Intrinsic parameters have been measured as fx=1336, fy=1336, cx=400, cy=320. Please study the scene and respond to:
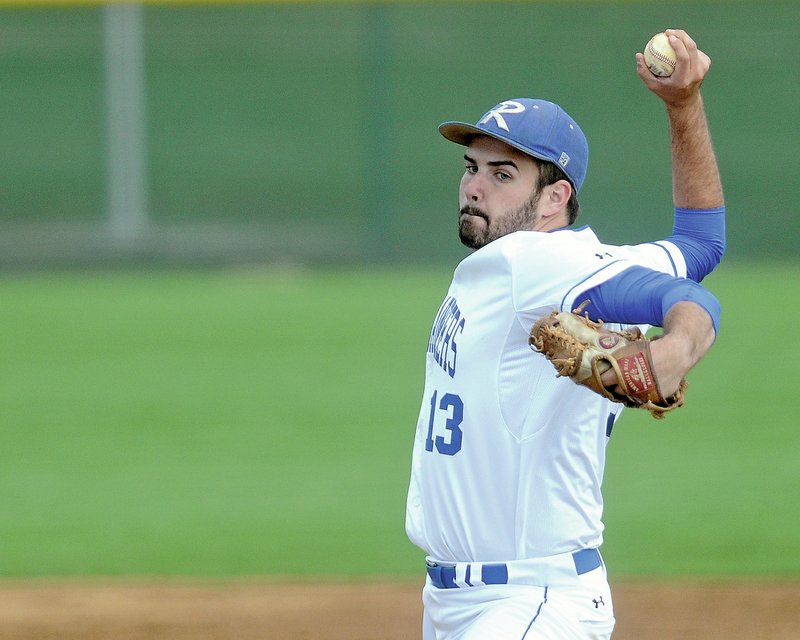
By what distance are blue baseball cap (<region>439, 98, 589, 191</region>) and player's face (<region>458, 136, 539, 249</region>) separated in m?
0.07

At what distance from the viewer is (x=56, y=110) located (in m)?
15.8

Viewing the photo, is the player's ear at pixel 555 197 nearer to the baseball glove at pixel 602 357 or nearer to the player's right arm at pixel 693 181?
the player's right arm at pixel 693 181

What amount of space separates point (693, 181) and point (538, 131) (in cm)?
64

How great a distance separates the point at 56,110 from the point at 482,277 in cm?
1354

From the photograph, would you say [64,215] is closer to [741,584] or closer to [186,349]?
[186,349]

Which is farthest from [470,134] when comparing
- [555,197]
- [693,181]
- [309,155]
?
[309,155]

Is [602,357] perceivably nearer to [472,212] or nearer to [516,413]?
[516,413]

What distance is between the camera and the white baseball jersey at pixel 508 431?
3.07m

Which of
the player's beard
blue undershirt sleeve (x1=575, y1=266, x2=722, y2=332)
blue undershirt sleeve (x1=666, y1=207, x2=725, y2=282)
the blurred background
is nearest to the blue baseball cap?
the player's beard

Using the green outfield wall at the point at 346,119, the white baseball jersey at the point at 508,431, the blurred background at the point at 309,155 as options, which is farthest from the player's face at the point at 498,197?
the green outfield wall at the point at 346,119

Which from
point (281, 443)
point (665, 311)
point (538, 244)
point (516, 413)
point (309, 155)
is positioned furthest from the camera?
point (309, 155)

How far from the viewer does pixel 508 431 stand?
3.12 metres

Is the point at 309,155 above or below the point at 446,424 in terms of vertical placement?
above

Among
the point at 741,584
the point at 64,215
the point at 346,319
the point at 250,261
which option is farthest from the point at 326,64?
the point at 741,584
